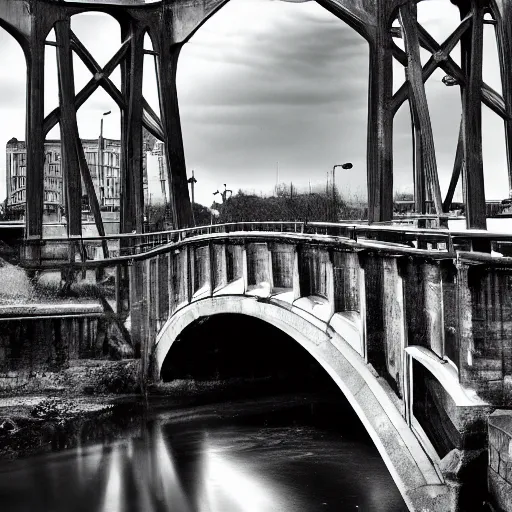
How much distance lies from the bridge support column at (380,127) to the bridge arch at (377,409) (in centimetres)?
327

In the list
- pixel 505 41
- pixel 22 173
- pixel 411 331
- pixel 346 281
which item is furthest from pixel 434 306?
pixel 22 173

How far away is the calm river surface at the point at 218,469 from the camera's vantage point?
50.1 ft

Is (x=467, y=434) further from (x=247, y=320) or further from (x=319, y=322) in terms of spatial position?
(x=247, y=320)

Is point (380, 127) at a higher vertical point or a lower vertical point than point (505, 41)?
lower

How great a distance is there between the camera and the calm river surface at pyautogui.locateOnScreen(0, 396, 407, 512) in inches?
602

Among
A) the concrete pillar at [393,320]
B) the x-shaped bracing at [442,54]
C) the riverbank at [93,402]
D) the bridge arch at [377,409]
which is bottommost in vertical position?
the riverbank at [93,402]

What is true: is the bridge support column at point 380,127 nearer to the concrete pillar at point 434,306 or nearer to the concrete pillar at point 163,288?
the concrete pillar at point 163,288

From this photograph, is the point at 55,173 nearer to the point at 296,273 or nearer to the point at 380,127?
the point at 380,127

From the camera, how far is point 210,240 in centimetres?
1914

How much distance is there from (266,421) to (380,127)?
760 cm

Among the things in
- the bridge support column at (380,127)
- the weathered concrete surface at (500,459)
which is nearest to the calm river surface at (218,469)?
the bridge support column at (380,127)

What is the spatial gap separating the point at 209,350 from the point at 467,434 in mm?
15889

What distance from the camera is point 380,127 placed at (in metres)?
16.9

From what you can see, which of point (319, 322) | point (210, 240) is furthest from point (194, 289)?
point (319, 322)
